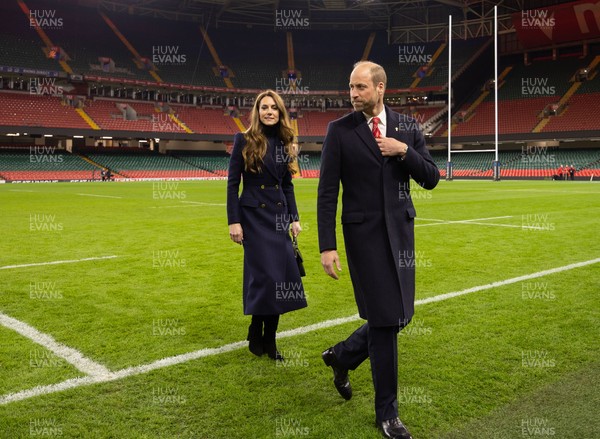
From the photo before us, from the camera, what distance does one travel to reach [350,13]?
6725 centimetres

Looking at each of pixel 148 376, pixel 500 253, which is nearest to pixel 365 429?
pixel 148 376

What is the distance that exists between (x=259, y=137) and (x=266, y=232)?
75cm

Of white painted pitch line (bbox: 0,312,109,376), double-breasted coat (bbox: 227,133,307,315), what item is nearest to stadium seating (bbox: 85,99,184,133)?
white painted pitch line (bbox: 0,312,109,376)

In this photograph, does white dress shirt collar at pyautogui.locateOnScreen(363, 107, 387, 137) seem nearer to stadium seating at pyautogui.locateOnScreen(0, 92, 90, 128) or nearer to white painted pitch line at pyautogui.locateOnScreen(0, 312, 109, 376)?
white painted pitch line at pyautogui.locateOnScreen(0, 312, 109, 376)

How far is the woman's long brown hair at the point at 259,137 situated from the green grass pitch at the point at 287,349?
1578 mm

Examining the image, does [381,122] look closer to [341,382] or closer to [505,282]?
[341,382]

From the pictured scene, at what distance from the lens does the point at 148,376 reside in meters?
3.88

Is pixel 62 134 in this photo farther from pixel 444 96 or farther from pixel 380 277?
pixel 380 277

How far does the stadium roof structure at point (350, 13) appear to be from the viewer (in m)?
58.9

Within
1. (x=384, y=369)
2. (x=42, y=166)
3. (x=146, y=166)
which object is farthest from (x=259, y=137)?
(x=146, y=166)

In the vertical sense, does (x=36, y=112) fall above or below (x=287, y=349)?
above

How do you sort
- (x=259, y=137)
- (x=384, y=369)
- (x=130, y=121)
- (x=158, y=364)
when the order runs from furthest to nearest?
(x=130, y=121) < (x=259, y=137) < (x=158, y=364) < (x=384, y=369)

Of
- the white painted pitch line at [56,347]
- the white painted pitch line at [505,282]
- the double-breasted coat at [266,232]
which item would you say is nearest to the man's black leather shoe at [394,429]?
the double-breasted coat at [266,232]

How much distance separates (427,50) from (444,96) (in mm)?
6463
